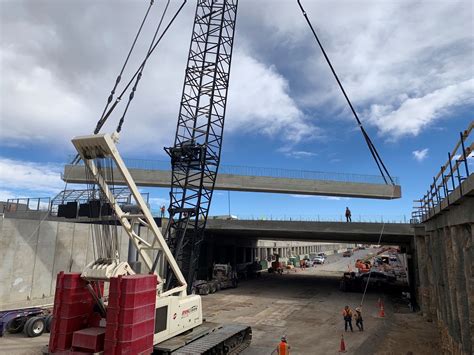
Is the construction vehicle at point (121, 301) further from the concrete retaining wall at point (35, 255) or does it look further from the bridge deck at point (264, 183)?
the bridge deck at point (264, 183)

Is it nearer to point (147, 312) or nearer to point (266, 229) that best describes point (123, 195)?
point (266, 229)

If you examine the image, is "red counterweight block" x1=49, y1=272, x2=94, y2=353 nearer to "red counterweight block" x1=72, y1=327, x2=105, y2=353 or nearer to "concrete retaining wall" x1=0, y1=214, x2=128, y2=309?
"red counterweight block" x1=72, y1=327, x2=105, y2=353

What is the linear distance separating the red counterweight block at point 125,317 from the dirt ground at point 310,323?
6684 mm

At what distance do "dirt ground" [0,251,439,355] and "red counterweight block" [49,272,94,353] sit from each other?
5.31m

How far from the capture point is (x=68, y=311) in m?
10.1


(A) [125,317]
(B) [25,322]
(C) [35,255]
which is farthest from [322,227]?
(A) [125,317]

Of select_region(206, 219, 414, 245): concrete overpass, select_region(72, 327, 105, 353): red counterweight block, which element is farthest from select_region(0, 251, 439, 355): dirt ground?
select_region(72, 327, 105, 353): red counterweight block

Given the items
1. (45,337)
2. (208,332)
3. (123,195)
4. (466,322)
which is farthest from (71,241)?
(466,322)

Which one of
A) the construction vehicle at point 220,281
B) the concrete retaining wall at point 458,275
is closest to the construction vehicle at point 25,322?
the construction vehicle at point 220,281

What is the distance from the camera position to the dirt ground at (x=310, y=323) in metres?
15.4

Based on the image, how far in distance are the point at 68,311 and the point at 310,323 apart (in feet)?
49.2

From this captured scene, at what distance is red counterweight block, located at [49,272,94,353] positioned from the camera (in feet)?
32.9

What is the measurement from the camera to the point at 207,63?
2638 centimetres

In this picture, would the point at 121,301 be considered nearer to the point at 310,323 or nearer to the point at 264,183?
the point at 310,323
